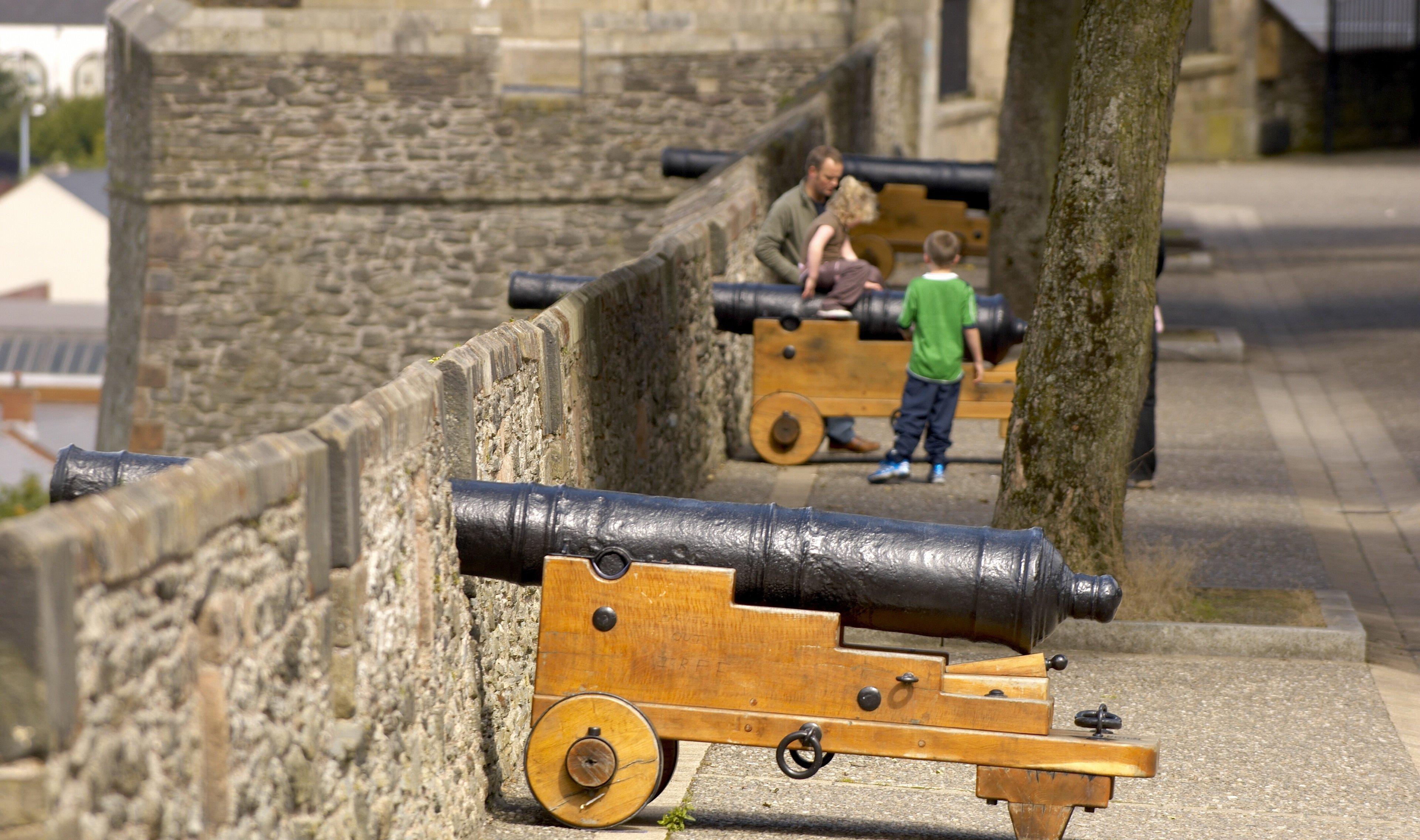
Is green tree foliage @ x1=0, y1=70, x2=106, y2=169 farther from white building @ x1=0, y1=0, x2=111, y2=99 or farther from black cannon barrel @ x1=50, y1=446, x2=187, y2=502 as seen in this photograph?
black cannon barrel @ x1=50, y1=446, x2=187, y2=502

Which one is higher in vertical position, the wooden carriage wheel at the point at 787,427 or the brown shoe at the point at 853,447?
the wooden carriage wheel at the point at 787,427

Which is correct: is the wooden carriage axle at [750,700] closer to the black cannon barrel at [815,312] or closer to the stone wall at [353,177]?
the black cannon barrel at [815,312]

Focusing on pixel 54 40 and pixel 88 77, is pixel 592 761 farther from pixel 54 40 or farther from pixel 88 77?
pixel 54 40

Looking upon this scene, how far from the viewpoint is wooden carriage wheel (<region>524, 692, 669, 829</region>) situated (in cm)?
495

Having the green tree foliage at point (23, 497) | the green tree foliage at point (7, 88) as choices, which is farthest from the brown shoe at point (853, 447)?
the green tree foliage at point (7, 88)

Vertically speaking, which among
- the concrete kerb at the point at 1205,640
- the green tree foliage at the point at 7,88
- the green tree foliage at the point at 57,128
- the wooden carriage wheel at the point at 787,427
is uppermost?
the green tree foliage at the point at 7,88

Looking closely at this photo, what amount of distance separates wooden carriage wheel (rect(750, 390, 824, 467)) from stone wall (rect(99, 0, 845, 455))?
10735mm

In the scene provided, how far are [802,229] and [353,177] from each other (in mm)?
11375

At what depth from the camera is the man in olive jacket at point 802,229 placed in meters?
10.9

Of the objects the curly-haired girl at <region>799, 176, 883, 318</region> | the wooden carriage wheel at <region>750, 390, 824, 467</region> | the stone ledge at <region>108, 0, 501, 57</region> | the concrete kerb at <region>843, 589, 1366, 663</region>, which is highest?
the stone ledge at <region>108, 0, 501, 57</region>

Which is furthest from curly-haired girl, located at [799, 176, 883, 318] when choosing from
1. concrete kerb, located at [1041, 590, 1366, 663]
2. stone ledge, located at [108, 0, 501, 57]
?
stone ledge, located at [108, 0, 501, 57]

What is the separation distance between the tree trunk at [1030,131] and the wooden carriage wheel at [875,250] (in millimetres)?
1838

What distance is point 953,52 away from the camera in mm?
28391

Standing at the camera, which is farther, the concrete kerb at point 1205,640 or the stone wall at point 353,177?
the stone wall at point 353,177
